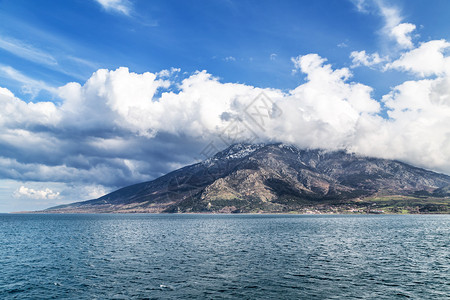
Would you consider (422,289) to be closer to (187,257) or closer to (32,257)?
(187,257)

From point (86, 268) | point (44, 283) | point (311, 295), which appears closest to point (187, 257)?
point (86, 268)

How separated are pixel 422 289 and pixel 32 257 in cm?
9997

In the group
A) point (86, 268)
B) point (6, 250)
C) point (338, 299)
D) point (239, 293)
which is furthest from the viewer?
point (6, 250)

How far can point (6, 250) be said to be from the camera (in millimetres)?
102812

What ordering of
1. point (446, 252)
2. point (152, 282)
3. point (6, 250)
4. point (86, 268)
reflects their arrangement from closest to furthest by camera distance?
point (152, 282), point (86, 268), point (446, 252), point (6, 250)

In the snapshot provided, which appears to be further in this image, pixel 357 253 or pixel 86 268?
pixel 357 253

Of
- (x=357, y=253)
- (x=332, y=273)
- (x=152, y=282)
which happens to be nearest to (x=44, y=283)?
(x=152, y=282)

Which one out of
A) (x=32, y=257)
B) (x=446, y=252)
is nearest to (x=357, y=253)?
(x=446, y=252)

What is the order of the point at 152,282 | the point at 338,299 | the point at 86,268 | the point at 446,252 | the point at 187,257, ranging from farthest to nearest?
the point at 446,252 < the point at 187,257 < the point at 86,268 < the point at 152,282 < the point at 338,299

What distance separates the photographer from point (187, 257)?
84.3 metres

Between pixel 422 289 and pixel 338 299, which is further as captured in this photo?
pixel 422 289

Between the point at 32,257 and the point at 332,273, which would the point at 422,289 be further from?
the point at 32,257

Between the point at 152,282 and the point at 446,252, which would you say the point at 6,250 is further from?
the point at 446,252

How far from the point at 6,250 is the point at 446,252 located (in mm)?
146126
